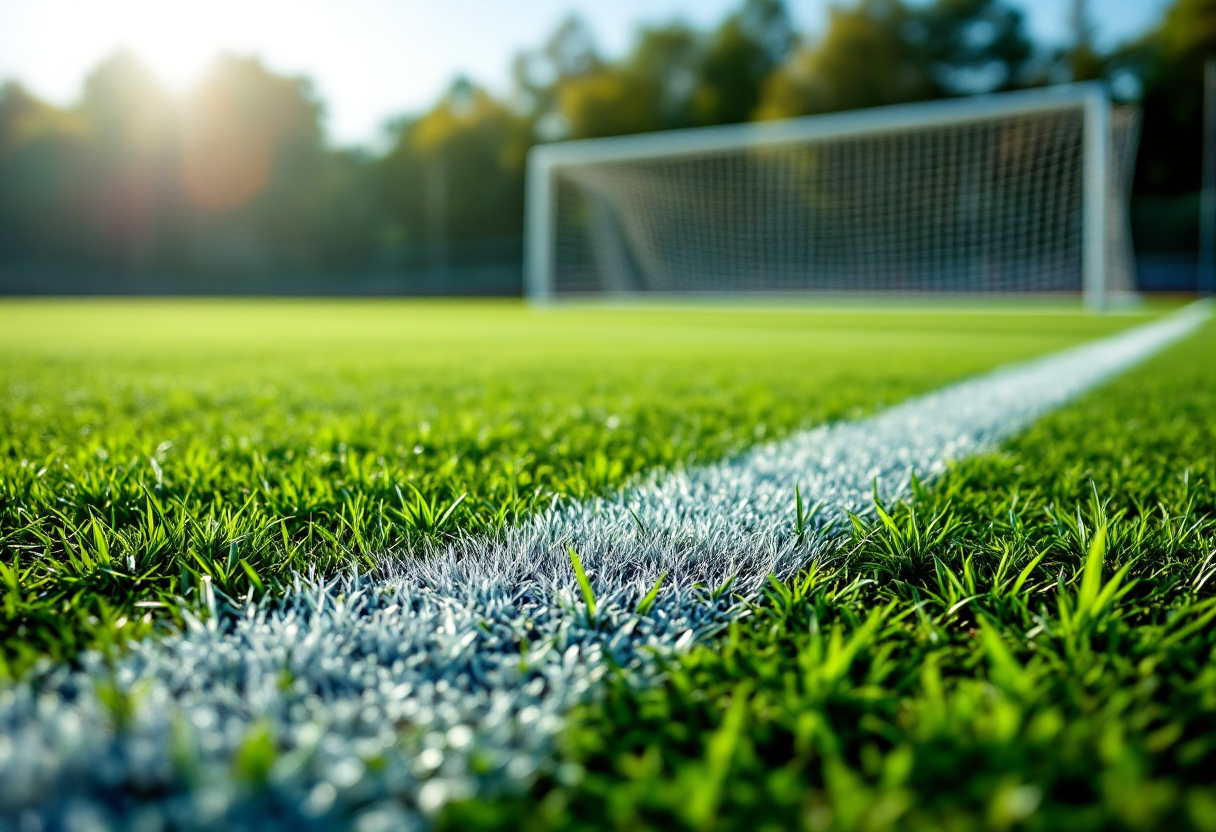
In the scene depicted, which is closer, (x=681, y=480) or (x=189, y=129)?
(x=681, y=480)

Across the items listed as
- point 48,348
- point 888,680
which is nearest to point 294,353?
point 48,348

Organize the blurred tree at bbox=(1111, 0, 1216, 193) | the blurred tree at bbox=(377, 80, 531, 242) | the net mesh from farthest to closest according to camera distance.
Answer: the blurred tree at bbox=(377, 80, 531, 242) → the blurred tree at bbox=(1111, 0, 1216, 193) → the net mesh

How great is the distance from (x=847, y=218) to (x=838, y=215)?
259 millimetres

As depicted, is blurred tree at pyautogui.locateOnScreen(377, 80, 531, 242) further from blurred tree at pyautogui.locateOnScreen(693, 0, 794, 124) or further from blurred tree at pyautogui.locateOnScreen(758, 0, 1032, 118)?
blurred tree at pyautogui.locateOnScreen(758, 0, 1032, 118)

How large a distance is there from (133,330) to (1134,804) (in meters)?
10.5

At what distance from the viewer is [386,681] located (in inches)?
36.4

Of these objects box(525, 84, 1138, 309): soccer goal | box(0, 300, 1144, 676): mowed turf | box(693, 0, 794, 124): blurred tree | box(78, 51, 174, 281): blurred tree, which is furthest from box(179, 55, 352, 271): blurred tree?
box(0, 300, 1144, 676): mowed turf

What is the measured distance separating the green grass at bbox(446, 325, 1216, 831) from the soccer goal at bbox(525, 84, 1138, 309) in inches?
673

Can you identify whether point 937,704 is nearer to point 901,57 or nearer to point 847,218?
point 847,218

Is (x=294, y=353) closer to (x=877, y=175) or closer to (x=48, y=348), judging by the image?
(x=48, y=348)

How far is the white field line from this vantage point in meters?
0.71

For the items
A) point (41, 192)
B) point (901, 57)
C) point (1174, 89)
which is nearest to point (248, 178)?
point (41, 192)

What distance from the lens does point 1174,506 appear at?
66.2 inches

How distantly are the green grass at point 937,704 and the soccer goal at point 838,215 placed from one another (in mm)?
17099
